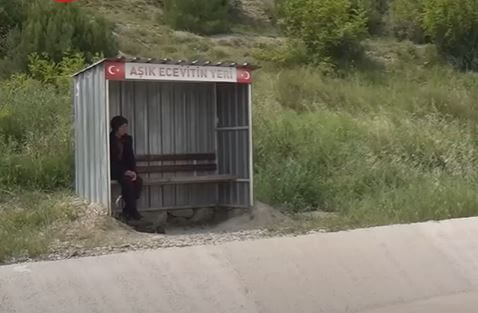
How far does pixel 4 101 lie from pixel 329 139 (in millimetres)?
6440

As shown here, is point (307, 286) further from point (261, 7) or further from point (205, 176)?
point (261, 7)

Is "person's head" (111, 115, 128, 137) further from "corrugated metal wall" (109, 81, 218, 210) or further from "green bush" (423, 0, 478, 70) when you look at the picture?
"green bush" (423, 0, 478, 70)

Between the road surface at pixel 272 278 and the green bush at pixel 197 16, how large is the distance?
21748mm

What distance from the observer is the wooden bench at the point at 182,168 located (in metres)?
11.5

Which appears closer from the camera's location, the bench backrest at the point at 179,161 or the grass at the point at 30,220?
the grass at the point at 30,220

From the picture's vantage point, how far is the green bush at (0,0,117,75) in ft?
66.4

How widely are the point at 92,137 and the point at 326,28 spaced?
17419 mm

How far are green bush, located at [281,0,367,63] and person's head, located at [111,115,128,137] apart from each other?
613 inches

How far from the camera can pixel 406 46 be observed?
30719 millimetres

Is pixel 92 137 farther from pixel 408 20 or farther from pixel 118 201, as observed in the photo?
pixel 408 20

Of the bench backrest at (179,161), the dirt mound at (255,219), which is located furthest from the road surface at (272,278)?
the bench backrest at (179,161)

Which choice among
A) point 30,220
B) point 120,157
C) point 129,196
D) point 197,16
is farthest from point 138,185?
point 197,16

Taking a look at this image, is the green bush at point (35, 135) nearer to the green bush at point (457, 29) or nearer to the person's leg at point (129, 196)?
the person's leg at point (129, 196)

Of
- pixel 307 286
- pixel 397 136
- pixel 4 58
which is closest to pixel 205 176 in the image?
pixel 307 286
